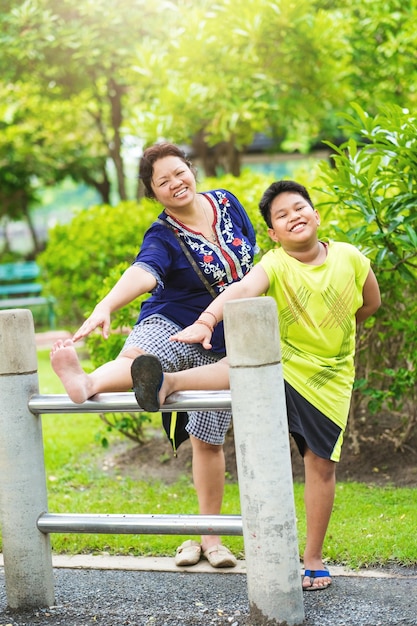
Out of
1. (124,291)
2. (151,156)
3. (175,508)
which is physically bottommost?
(175,508)

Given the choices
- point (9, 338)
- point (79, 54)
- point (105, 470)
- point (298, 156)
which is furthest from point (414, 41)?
point (298, 156)

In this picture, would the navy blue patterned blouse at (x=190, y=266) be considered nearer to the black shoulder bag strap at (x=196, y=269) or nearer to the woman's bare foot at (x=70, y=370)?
the black shoulder bag strap at (x=196, y=269)

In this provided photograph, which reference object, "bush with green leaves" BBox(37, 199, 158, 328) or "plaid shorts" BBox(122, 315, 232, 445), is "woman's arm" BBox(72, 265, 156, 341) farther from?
"bush with green leaves" BBox(37, 199, 158, 328)

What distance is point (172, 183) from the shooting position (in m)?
3.72

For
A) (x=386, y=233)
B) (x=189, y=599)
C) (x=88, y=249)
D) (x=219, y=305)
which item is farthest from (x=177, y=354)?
(x=88, y=249)

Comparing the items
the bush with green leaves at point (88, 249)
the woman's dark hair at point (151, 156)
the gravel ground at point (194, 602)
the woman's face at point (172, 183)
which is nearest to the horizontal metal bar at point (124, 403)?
the gravel ground at point (194, 602)

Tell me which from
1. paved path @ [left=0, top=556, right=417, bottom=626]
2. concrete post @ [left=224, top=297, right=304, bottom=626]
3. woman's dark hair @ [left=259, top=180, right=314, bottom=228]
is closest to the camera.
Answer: concrete post @ [left=224, top=297, right=304, bottom=626]

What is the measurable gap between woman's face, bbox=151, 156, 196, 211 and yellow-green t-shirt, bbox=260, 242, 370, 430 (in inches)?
20.4

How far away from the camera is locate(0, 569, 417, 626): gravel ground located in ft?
10.6

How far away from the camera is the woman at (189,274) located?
364 cm

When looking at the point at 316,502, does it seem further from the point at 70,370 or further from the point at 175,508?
the point at 175,508

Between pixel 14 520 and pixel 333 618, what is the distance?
1.24 meters

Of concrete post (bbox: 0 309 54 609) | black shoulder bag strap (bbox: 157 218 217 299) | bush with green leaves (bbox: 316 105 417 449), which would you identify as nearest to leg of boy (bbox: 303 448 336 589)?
black shoulder bag strap (bbox: 157 218 217 299)

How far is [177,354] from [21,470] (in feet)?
2.54
